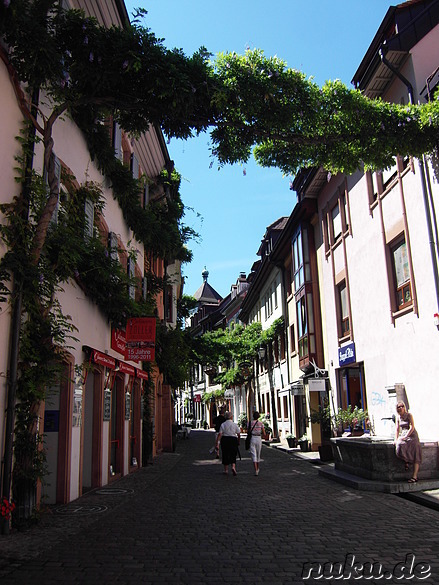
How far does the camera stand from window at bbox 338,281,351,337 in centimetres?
1988

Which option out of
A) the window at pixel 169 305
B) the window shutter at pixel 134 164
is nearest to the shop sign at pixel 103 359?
the window shutter at pixel 134 164

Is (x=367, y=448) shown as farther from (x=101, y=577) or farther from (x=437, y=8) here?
(x=437, y=8)

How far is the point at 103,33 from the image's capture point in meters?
7.66

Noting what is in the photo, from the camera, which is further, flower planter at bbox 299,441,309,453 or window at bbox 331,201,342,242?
flower planter at bbox 299,441,309,453

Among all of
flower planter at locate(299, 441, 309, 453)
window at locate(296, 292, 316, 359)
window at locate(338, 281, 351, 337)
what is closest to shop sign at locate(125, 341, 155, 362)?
window at locate(338, 281, 351, 337)

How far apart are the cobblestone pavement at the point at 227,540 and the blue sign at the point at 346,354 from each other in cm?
757

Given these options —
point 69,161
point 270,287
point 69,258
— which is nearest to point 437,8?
point 69,161

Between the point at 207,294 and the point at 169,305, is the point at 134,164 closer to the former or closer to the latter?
the point at 169,305

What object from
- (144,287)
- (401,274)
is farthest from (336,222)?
(144,287)

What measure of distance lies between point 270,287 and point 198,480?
A: 2234 cm

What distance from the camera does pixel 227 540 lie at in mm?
6844

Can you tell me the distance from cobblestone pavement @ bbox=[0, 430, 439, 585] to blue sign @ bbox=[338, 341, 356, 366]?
7569 millimetres

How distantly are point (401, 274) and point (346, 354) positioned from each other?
17.2 ft

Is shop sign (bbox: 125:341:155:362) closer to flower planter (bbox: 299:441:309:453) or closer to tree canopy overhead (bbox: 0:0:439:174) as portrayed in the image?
tree canopy overhead (bbox: 0:0:439:174)
